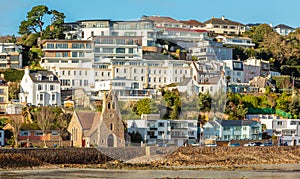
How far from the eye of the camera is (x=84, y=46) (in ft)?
185

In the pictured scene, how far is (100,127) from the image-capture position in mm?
37531

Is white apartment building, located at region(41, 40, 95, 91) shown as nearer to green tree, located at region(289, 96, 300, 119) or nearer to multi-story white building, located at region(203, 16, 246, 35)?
green tree, located at region(289, 96, 300, 119)

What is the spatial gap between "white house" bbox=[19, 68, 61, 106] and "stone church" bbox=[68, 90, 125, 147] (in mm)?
7252

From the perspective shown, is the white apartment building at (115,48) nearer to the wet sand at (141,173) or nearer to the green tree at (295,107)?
the green tree at (295,107)

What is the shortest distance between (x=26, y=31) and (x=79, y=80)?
1047 centimetres

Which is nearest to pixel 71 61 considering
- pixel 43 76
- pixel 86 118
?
pixel 43 76

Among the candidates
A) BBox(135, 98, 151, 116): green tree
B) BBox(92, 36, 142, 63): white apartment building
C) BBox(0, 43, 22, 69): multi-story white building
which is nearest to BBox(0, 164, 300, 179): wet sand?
BBox(135, 98, 151, 116): green tree

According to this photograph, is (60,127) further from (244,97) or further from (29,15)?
(29,15)

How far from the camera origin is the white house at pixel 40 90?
49094 mm

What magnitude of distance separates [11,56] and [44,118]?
13.3 meters

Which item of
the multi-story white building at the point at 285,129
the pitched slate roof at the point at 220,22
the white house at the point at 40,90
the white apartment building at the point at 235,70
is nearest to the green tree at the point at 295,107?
the multi-story white building at the point at 285,129

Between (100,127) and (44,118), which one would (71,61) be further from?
(100,127)

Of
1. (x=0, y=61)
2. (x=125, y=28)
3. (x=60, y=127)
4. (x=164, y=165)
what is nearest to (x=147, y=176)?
(x=164, y=165)

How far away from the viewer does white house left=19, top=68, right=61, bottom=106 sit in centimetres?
4909
